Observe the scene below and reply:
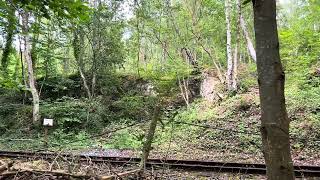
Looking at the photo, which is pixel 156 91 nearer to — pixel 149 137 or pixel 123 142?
pixel 123 142

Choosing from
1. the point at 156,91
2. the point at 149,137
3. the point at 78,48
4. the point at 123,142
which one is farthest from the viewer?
the point at 78,48

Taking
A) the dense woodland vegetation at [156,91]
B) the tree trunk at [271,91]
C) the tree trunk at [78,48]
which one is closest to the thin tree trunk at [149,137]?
the tree trunk at [271,91]

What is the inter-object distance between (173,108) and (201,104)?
8.34ft

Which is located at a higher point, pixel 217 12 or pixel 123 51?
pixel 217 12

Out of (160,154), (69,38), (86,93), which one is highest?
(69,38)

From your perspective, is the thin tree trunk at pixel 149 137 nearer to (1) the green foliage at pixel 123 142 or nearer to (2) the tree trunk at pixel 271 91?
(2) the tree trunk at pixel 271 91

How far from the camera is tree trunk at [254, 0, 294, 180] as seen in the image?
240 cm

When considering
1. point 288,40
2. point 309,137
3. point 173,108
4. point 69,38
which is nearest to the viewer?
point 309,137

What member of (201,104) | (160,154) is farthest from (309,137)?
(201,104)

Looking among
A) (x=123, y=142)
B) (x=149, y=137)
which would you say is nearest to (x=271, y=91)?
(x=149, y=137)

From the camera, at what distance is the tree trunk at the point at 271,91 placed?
240 cm

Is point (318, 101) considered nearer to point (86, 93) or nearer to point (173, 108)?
point (173, 108)

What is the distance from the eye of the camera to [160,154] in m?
12.1

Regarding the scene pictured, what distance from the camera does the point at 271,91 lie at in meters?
2.40
